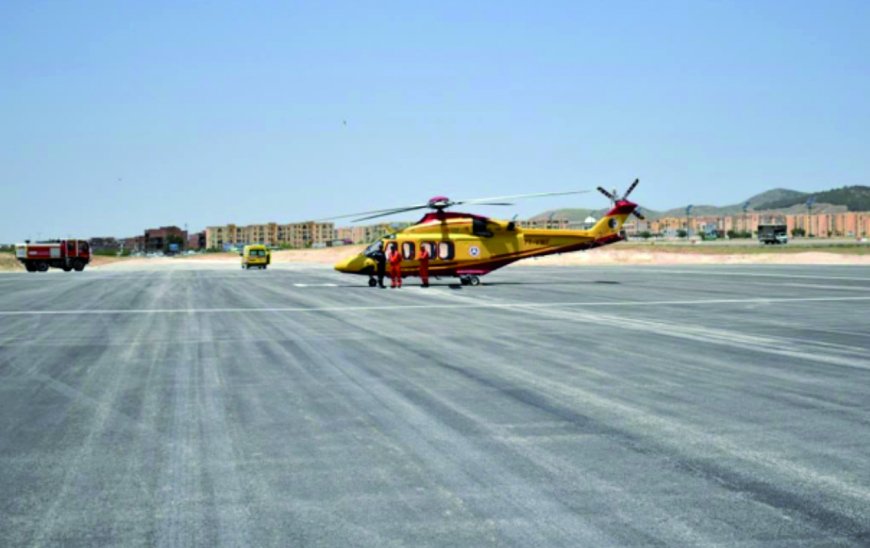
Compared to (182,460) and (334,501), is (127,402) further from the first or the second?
(334,501)

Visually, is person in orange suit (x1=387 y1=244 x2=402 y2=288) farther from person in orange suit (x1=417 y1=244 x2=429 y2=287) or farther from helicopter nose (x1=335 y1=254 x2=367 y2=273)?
helicopter nose (x1=335 y1=254 x2=367 y2=273)

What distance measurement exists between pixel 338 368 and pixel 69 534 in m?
7.53

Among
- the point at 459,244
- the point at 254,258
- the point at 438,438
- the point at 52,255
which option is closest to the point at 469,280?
the point at 459,244

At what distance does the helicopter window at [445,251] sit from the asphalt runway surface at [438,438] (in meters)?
19.5

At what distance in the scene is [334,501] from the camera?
6176 mm

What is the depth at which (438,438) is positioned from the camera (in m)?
8.10

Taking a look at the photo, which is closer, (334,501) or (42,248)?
(334,501)

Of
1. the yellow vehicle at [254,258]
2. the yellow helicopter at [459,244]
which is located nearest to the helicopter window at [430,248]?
the yellow helicopter at [459,244]

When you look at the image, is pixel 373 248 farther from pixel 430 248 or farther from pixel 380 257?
pixel 430 248

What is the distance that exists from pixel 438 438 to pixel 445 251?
29723mm

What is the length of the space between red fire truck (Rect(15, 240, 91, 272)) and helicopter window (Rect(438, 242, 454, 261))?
5000 centimetres

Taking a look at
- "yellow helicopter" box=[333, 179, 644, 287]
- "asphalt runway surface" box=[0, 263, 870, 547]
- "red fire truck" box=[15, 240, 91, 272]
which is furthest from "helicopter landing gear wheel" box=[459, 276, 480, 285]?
"red fire truck" box=[15, 240, 91, 272]

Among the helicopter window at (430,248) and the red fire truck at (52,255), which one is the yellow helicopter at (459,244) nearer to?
the helicopter window at (430,248)

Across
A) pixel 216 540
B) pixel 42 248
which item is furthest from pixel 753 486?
pixel 42 248
